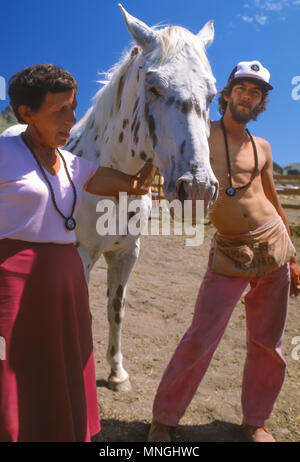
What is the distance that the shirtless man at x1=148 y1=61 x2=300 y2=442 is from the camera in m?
2.06

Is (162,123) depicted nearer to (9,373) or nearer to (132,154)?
(132,154)

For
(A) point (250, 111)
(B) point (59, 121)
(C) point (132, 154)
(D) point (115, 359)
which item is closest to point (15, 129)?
(C) point (132, 154)

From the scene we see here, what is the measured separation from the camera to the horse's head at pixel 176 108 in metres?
1.50

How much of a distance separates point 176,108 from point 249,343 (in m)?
1.53

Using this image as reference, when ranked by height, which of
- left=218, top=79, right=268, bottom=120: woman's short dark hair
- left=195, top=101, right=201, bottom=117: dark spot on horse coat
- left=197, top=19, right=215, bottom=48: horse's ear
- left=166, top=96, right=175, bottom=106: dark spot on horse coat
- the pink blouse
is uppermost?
left=197, top=19, right=215, bottom=48: horse's ear

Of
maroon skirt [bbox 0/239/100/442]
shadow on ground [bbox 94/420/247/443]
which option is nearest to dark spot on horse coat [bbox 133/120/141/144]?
maroon skirt [bbox 0/239/100/442]

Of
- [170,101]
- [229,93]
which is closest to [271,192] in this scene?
[229,93]

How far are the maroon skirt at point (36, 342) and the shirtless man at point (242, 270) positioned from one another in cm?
85

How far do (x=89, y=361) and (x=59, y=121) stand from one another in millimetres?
1032

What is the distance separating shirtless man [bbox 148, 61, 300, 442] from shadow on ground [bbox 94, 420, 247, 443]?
0.52 feet

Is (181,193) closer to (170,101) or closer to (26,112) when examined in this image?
(170,101)

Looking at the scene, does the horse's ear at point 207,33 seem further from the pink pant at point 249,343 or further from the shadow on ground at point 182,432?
the shadow on ground at point 182,432

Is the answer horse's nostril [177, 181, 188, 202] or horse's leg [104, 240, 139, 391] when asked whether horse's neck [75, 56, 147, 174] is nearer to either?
horse's nostril [177, 181, 188, 202]
